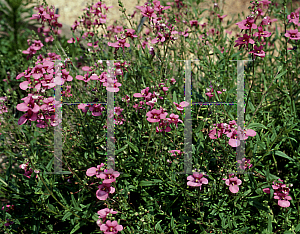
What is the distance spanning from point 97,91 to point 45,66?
620mm

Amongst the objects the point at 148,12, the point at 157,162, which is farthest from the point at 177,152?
the point at 148,12

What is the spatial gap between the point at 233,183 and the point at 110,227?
0.93 m

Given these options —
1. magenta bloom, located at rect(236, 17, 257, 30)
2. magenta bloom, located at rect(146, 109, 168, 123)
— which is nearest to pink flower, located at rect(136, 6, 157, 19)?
magenta bloom, located at rect(236, 17, 257, 30)

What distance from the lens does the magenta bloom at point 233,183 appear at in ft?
6.34

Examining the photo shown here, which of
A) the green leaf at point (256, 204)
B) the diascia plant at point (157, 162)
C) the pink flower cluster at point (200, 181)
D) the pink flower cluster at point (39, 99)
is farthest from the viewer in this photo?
the green leaf at point (256, 204)

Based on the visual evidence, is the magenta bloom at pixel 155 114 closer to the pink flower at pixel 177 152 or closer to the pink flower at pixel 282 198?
A: the pink flower at pixel 177 152

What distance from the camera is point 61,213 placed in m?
2.46

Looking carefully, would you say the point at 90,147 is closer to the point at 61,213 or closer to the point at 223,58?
the point at 61,213

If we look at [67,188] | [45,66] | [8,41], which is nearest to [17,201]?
[67,188]

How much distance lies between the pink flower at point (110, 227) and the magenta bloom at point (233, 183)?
0.81 metres

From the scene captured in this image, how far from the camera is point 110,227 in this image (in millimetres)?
1732

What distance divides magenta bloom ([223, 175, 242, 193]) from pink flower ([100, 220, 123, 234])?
31.8 inches

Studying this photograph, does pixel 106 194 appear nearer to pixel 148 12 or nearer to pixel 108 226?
pixel 108 226

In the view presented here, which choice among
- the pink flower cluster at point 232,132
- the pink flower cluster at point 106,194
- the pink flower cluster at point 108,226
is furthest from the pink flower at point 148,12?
the pink flower cluster at point 108,226
